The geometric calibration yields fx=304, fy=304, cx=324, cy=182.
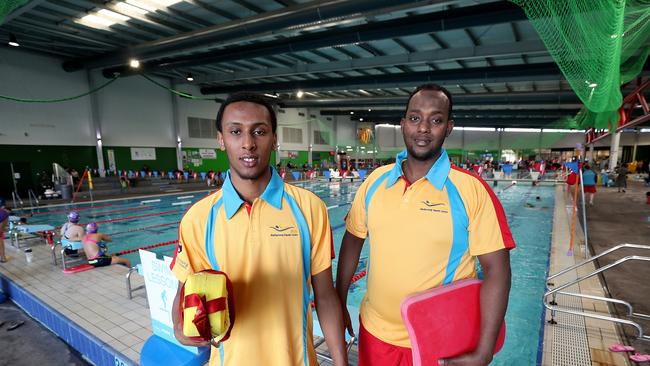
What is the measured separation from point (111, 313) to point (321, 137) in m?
29.0

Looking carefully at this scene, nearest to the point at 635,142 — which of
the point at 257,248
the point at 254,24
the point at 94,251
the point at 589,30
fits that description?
the point at 589,30

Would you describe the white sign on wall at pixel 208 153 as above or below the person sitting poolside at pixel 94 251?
above

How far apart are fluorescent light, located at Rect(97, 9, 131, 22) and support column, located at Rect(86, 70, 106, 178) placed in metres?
7.35

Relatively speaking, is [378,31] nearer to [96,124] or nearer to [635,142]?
[96,124]

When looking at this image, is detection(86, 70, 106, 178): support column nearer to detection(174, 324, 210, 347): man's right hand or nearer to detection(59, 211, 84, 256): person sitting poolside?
detection(59, 211, 84, 256): person sitting poolside

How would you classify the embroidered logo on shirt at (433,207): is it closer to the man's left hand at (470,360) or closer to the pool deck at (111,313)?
the man's left hand at (470,360)

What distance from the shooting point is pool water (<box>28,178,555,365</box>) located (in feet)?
11.7

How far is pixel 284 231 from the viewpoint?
127 cm

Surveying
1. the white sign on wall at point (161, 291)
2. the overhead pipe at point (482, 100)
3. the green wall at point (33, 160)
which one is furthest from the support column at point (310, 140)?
the white sign on wall at point (161, 291)

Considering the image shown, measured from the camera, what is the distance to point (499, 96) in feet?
55.0

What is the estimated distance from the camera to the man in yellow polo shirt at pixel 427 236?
1.29 meters

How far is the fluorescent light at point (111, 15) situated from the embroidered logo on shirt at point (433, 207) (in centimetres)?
1138

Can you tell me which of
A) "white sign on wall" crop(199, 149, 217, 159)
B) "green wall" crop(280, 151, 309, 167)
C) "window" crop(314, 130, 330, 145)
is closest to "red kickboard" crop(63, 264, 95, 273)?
"white sign on wall" crop(199, 149, 217, 159)

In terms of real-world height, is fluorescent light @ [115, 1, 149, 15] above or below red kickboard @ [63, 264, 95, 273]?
above
